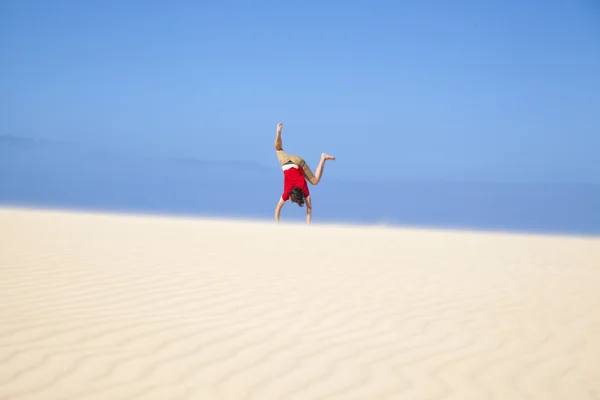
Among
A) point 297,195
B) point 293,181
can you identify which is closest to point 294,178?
point 293,181

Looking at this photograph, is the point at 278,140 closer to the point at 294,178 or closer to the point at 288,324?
the point at 294,178

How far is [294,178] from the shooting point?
14.6 m

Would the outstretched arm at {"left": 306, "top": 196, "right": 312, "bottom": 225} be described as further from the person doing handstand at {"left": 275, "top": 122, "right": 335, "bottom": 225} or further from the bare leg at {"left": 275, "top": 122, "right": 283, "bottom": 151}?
the bare leg at {"left": 275, "top": 122, "right": 283, "bottom": 151}

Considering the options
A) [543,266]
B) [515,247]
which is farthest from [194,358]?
[515,247]

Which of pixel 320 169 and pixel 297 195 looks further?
pixel 320 169

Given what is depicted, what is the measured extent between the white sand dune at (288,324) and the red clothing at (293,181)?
531 cm

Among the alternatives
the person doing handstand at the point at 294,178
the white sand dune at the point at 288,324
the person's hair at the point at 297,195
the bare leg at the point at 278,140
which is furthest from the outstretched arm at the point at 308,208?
the white sand dune at the point at 288,324

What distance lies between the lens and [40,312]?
508 cm

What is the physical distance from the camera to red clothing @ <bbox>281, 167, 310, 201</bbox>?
1457cm

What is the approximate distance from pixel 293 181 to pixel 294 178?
0.24ft

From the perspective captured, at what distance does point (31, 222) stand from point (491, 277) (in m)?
9.31

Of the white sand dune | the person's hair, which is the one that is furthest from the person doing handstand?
the white sand dune

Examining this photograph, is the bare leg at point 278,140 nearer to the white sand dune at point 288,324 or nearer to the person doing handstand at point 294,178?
the person doing handstand at point 294,178

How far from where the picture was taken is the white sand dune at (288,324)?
3730mm
